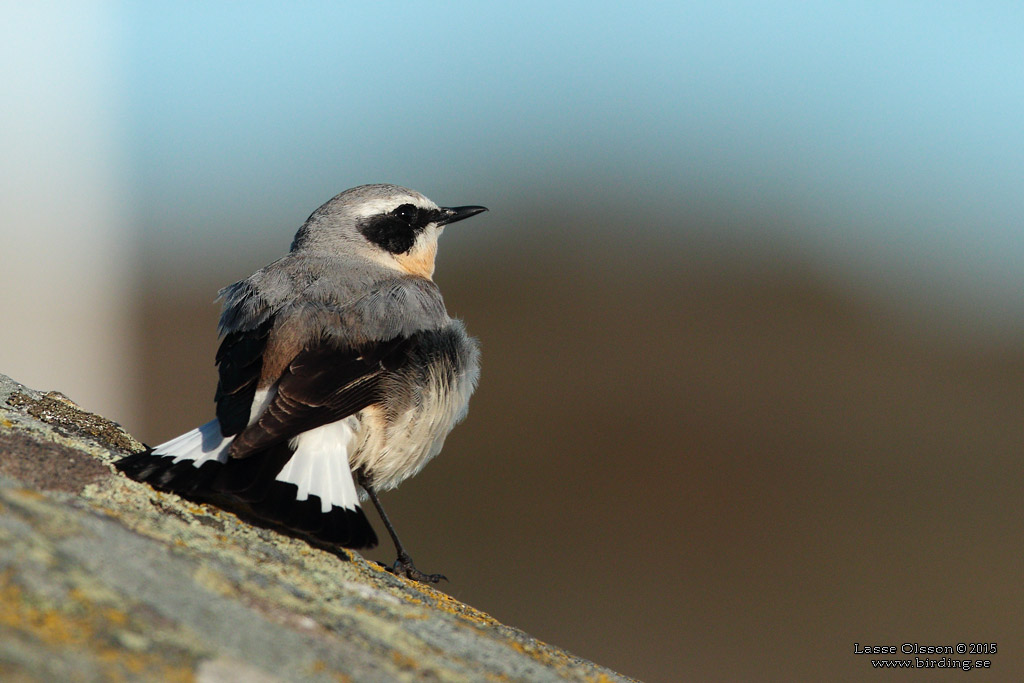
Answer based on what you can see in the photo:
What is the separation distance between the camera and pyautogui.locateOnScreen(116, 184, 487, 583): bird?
307 cm

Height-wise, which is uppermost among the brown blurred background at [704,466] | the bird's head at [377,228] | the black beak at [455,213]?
the black beak at [455,213]

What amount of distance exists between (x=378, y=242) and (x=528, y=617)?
480 cm

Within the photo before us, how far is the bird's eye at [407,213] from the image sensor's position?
614 centimetres

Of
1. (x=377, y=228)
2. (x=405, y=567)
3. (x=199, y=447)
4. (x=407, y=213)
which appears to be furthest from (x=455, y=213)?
(x=199, y=447)

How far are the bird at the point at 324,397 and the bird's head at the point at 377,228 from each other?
7cm

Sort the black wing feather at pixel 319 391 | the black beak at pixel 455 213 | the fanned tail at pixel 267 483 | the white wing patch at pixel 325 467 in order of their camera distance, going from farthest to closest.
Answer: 1. the black beak at pixel 455 213
2. the black wing feather at pixel 319 391
3. the white wing patch at pixel 325 467
4. the fanned tail at pixel 267 483

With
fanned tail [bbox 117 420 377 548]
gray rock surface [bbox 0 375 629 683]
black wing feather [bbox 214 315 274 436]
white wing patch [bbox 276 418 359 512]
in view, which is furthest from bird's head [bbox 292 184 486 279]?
gray rock surface [bbox 0 375 629 683]

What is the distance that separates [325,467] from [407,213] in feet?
Answer: 9.87

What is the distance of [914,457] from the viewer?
1213cm

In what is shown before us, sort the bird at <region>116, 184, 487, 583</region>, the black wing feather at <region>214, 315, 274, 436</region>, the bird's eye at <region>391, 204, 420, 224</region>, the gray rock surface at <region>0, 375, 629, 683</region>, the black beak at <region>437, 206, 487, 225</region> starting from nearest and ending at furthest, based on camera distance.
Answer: the gray rock surface at <region>0, 375, 629, 683</region>
the bird at <region>116, 184, 487, 583</region>
the black wing feather at <region>214, 315, 274, 436</region>
the bird's eye at <region>391, 204, 420, 224</region>
the black beak at <region>437, 206, 487, 225</region>

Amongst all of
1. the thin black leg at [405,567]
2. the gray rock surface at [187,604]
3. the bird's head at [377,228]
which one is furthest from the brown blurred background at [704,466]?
the gray rock surface at [187,604]

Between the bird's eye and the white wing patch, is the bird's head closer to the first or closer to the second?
the bird's eye

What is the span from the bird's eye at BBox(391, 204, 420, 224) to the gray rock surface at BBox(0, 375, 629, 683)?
336cm

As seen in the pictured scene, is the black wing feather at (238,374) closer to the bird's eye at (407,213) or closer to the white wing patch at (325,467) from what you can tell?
the white wing patch at (325,467)
